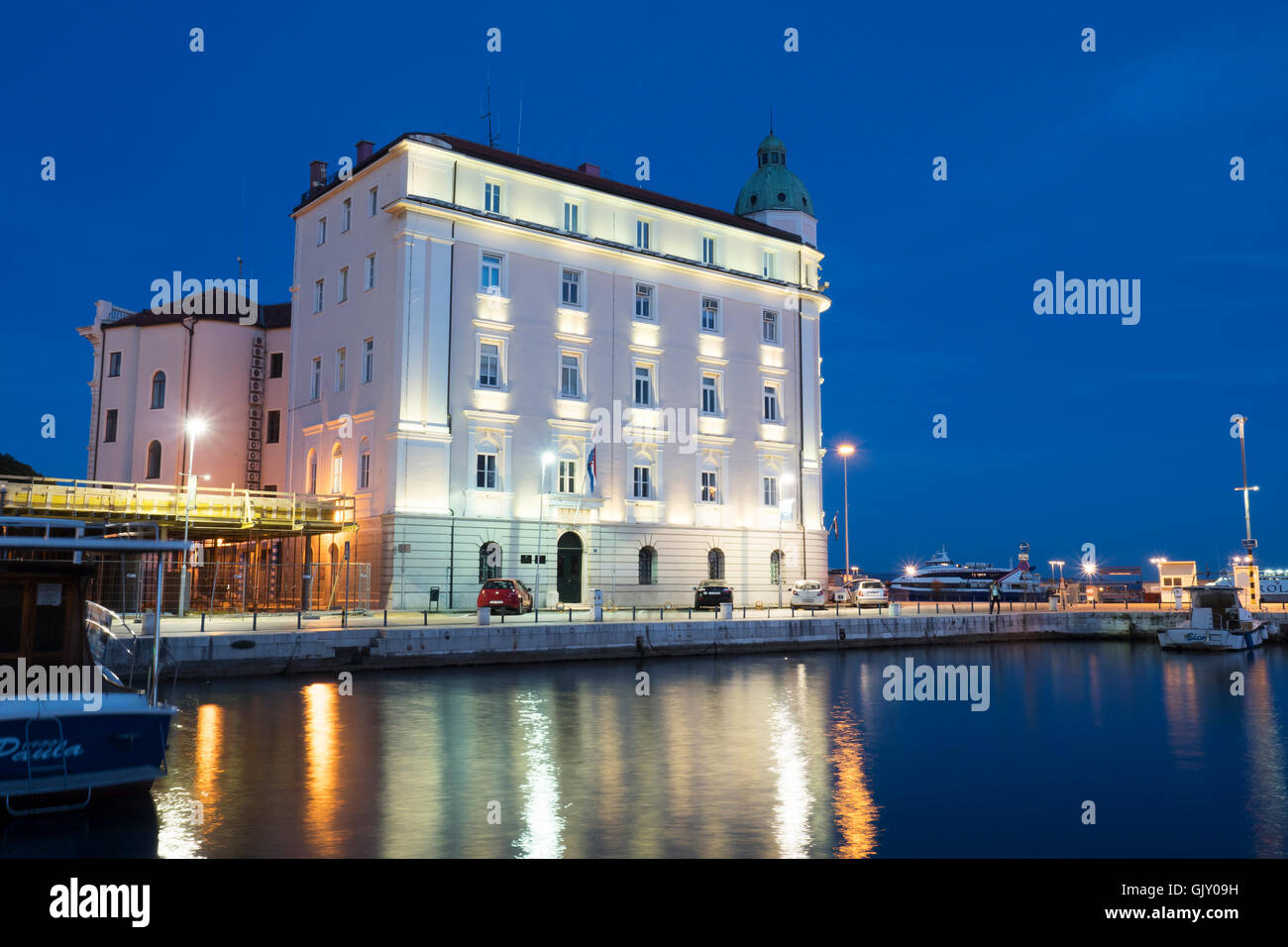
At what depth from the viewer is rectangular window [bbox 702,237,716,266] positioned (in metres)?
59.0

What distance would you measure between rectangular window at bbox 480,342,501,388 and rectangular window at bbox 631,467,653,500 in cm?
919

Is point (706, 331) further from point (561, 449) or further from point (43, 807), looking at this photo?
point (43, 807)

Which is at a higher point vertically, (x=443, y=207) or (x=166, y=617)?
(x=443, y=207)

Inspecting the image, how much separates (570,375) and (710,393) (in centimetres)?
912

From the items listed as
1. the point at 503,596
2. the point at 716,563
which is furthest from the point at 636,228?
the point at 503,596

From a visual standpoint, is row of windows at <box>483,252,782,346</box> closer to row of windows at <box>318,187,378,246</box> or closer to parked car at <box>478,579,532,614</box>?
row of windows at <box>318,187,378,246</box>

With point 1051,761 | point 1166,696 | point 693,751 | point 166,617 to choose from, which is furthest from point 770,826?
point 166,617

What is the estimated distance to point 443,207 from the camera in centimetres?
4856

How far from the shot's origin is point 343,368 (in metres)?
53.0

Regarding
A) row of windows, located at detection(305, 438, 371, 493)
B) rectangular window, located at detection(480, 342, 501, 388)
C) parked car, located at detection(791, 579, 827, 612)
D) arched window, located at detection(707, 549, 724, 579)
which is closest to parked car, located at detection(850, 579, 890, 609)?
parked car, located at detection(791, 579, 827, 612)

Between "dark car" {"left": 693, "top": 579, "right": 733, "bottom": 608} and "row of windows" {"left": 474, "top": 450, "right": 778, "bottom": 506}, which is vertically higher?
"row of windows" {"left": 474, "top": 450, "right": 778, "bottom": 506}

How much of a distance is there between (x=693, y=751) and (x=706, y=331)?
41803mm

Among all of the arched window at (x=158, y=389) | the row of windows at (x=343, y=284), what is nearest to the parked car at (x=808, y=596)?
the row of windows at (x=343, y=284)

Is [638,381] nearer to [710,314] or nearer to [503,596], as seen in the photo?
[710,314]
